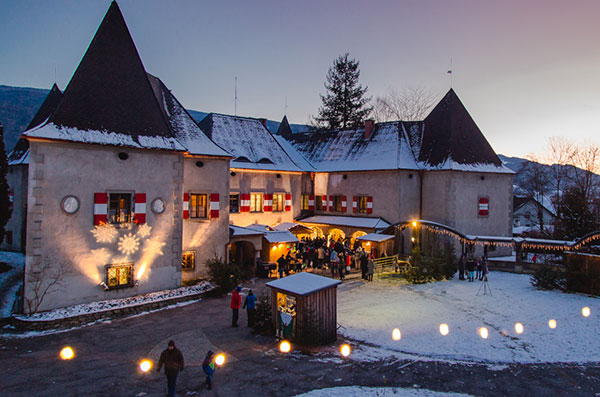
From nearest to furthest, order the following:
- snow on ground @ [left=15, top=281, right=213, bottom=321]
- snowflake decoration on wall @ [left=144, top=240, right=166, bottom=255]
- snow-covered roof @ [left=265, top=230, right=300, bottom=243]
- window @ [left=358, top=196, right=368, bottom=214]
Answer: snow on ground @ [left=15, top=281, right=213, bottom=321], snowflake decoration on wall @ [left=144, top=240, right=166, bottom=255], snow-covered roof @ [left=265, top=230, right=300, bottom=243], window @ [left=358, top=196, right=368, bottom=214]

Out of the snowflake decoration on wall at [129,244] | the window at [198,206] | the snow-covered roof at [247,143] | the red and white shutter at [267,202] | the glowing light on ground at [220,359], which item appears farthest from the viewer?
the red and white shutter at [267,202]

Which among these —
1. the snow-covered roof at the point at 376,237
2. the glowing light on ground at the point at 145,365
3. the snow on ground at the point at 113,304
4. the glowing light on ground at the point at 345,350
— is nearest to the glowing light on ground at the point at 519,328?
the glowing light on ground at the point at 345,350

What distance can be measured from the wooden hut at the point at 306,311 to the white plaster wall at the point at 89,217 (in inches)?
274

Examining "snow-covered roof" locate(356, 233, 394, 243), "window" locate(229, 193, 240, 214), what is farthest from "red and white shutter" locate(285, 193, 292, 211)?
"snow-covered roof" locate(356, 233, 394, 243)

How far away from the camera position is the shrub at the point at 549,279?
15742 mm

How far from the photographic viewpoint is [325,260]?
2105 cm

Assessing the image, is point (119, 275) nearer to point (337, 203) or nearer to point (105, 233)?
point (105, 233)

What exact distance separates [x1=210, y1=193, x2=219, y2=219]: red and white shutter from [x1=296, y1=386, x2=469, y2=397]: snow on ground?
41.6 ft

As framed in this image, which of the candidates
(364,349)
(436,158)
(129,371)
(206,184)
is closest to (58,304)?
(129,371)

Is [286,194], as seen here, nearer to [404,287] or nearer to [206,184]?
[206,184]

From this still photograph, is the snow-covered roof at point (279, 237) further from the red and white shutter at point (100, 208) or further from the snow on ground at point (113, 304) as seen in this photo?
the red and white shutter at point (100, 208)

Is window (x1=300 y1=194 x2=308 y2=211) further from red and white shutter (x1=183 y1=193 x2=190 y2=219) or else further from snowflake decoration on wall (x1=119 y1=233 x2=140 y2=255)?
snowflake decoration on wall (x1=119 y1=233 x2=140 y2=255)

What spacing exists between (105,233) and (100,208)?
947 mm

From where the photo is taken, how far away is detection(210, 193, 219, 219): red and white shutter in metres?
19.0
